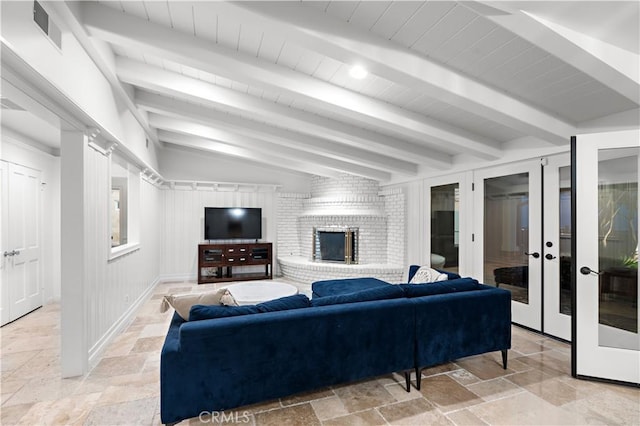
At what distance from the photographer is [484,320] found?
2.67 metres

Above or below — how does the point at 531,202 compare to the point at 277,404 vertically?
above

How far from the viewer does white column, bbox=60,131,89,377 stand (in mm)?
2576

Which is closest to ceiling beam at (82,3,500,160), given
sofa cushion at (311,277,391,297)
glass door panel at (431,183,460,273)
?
glass door panel at (431,183,460,273)

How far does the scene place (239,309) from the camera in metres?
2.10

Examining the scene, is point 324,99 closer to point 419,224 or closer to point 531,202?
point 531,202

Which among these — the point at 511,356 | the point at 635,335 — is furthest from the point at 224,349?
the point at 635,335

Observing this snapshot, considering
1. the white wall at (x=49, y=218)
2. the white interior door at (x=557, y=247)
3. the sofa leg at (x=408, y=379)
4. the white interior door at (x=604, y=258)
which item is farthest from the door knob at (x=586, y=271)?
the white wall at (x=49, y=218)

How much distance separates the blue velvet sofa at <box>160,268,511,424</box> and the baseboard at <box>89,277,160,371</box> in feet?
3.90

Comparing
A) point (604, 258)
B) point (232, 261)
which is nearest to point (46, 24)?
point (604, 258)

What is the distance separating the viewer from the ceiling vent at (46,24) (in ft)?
5.74

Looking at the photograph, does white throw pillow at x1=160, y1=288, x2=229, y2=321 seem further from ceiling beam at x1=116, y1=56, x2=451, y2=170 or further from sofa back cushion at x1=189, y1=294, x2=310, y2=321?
ceiling beam at x1=116, y1=56, x2=451, y2=170

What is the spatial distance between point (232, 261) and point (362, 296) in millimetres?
4484

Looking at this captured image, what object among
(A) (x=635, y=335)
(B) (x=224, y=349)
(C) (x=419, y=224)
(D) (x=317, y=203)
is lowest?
(A) (x=635, y=335)

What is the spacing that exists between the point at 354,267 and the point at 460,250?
1.98 meters
